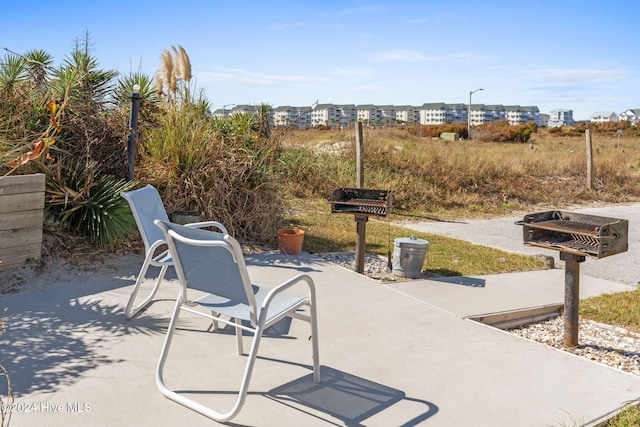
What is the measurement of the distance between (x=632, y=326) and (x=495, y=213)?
815 centimetres

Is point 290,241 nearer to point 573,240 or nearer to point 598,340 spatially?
point 573,240

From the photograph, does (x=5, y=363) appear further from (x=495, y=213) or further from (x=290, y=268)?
(x=495, y=213)

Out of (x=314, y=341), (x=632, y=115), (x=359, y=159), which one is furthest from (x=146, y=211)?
(x=632, y=115)

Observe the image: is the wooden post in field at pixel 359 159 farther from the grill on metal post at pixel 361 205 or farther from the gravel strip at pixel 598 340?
the gravel strip at pixel 598 340

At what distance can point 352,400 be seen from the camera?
10.5ft

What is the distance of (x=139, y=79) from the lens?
26.9 feet

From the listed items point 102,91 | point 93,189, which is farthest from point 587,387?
point 102,91

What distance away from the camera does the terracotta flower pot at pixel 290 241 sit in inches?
268

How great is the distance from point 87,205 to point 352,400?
4001mm

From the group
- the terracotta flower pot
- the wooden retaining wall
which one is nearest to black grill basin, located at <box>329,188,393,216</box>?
the terracotta flower pot

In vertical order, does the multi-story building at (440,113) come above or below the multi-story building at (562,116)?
below

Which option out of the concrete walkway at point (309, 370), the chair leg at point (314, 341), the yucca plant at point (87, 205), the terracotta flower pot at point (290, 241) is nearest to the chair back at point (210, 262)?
the chair leg at point (314, 341)

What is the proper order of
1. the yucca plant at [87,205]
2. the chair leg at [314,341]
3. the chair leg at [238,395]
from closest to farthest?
the chair leg at [238,395]
the chair leg at [314,341]
the yucca plant at [87,205]

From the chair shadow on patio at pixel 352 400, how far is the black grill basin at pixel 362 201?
2.84 metres
